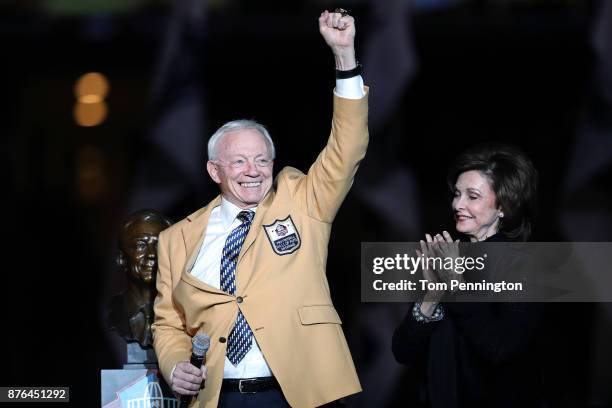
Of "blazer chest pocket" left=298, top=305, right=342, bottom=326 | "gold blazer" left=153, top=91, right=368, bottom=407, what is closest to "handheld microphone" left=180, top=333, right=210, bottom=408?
"gold blazer" left=153, top=91, right=368, bottom=407

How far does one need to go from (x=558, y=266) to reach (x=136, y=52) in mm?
6238

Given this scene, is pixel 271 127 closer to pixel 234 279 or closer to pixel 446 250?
pixel 234 279

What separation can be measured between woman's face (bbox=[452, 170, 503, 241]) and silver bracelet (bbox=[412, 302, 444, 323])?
0.30 m

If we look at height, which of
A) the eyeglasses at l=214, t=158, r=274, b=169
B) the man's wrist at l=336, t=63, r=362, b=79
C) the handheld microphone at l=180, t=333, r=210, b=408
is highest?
the man's wrist at l=336, t=63, r=362, b=79

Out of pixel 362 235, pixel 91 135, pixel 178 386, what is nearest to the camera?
pixel 178 386

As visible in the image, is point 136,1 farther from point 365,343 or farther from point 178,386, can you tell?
point 178,386

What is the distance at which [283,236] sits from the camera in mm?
4062

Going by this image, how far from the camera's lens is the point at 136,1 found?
9617 mm

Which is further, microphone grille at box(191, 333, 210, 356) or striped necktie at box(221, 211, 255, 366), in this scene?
striped necktie at box(221, 211, 255, 366)

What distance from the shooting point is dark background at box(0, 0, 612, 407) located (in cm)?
805

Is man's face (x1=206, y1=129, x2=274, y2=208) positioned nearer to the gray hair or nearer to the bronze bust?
the gray hair

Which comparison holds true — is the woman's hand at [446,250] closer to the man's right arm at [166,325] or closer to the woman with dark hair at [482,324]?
the woman with dark hair at [482,324]

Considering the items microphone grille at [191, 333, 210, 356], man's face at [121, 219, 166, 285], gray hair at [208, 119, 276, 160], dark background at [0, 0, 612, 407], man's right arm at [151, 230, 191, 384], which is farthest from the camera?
dark background at [0, 0, 612, 407]

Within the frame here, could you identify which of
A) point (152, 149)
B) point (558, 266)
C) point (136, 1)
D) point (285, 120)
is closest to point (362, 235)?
point (285, 120)
